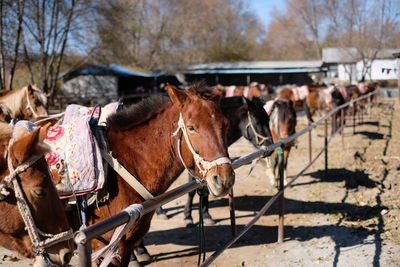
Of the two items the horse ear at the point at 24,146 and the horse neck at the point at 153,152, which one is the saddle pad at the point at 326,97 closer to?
the horse neck at the point at 153,152

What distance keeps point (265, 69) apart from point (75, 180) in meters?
33.0

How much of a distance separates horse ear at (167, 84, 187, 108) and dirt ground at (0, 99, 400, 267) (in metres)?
1.78

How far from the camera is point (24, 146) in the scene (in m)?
1.97

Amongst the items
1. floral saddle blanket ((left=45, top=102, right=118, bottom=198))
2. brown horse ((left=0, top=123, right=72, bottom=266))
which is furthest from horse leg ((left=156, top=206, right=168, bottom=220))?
brown horse ((left=0, top=123, right=72, bottom=266))

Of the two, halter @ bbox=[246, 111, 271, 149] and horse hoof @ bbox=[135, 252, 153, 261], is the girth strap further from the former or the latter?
halter @ bbox=[246, 111, 271, 149]

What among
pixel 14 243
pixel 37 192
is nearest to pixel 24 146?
pixel 37 192

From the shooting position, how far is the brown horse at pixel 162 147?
280 cm

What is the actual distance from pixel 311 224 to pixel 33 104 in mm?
5824

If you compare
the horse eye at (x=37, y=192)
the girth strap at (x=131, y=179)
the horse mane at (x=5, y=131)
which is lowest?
the girth strap at (x=131, y=179)

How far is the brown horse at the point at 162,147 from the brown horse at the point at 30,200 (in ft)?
2.53

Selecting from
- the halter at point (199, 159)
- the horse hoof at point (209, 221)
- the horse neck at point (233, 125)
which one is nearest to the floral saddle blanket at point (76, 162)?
the halter at point (199, 159)

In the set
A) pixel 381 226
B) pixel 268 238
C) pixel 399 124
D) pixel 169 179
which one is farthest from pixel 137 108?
pixel 399 124

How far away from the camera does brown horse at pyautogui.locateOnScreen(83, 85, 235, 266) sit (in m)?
2.80

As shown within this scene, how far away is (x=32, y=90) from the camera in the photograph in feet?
25.2
